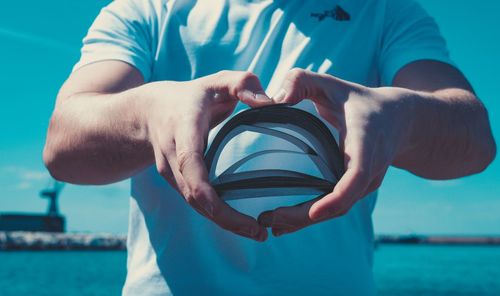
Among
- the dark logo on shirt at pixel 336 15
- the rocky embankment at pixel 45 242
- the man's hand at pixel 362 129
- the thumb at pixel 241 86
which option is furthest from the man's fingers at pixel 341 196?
the rocky embankment at pixel 45 242

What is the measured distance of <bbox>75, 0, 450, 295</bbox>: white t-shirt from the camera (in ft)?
4.92

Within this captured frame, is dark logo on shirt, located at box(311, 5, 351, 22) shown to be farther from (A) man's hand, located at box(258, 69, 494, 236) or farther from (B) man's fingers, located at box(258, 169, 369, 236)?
(B) man's fingers, located at box(258, 169, 369, 236)

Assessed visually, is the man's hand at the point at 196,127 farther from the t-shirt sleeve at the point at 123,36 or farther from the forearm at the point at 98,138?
the t-shirt sleeve at the point at 123,36

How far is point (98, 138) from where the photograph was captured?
116cm

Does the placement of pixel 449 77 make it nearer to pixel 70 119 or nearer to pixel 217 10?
pixel 217 10

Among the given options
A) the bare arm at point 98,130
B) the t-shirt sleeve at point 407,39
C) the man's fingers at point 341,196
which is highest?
the t-shirt sleeve at point 407,39

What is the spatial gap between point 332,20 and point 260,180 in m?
0.83

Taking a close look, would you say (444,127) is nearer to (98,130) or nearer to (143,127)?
(143,127)

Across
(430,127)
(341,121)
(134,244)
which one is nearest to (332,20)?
(430,127)

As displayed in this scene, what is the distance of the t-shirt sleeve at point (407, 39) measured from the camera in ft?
5.02

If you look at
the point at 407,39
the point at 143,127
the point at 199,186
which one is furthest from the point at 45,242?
the point at 199,186

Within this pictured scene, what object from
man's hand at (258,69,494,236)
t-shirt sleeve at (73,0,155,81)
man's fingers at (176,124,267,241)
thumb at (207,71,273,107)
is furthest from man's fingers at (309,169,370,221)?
t-shirt sleeve at (73,0,155,81)

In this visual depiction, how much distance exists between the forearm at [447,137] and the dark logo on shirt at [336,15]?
0.51 meters

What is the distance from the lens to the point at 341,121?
1.00 metres
